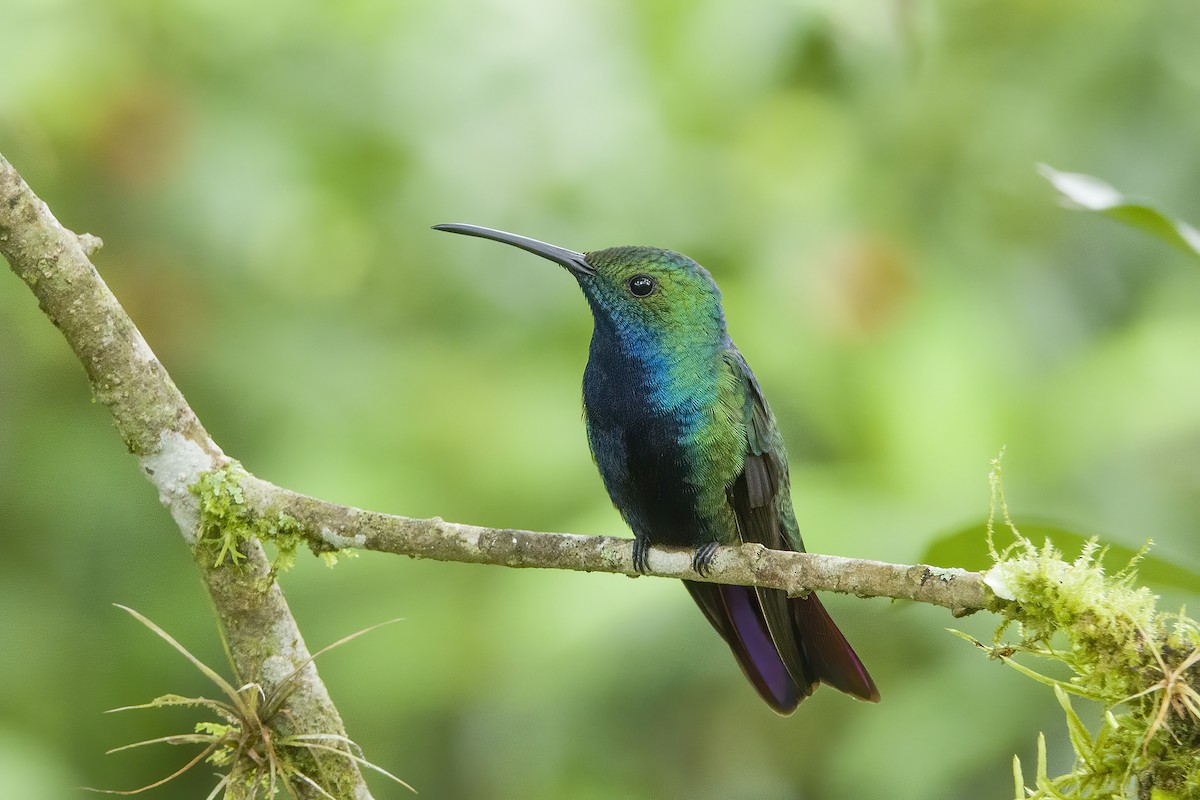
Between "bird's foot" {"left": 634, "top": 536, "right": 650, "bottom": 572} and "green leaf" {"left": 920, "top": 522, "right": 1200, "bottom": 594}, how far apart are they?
1.86ft

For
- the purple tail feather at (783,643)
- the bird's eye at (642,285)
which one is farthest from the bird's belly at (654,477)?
the bird's eye at (642,285)

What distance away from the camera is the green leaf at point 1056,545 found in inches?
80.9

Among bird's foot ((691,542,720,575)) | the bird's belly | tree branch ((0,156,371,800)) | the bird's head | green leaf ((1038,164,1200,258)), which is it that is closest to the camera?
tree branch ((0,156,371,800))

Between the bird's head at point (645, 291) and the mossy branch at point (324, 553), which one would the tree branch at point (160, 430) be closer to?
the mossy branch at point (324, 553)

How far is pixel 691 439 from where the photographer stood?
9.80ft

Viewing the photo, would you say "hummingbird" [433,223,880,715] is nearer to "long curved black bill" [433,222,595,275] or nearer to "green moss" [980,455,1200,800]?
"long curved black bill" [433,222,595,275]

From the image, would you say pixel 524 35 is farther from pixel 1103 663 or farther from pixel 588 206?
pixel 1103 663

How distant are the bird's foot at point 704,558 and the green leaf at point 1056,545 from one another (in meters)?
0.49

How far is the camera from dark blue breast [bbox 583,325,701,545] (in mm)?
2984

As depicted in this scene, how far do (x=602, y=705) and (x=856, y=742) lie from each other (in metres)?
0.83

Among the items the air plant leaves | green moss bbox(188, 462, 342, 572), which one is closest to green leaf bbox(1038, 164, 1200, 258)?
the air plant leaves

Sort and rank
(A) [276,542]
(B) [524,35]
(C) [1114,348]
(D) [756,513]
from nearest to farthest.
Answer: (A) [276,542] < (D) [756,513] < (C) [1114,348] < (B) [524,35]

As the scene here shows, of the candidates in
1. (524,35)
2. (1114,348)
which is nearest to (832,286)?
(1114,348)

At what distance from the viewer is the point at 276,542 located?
7.57 ft
